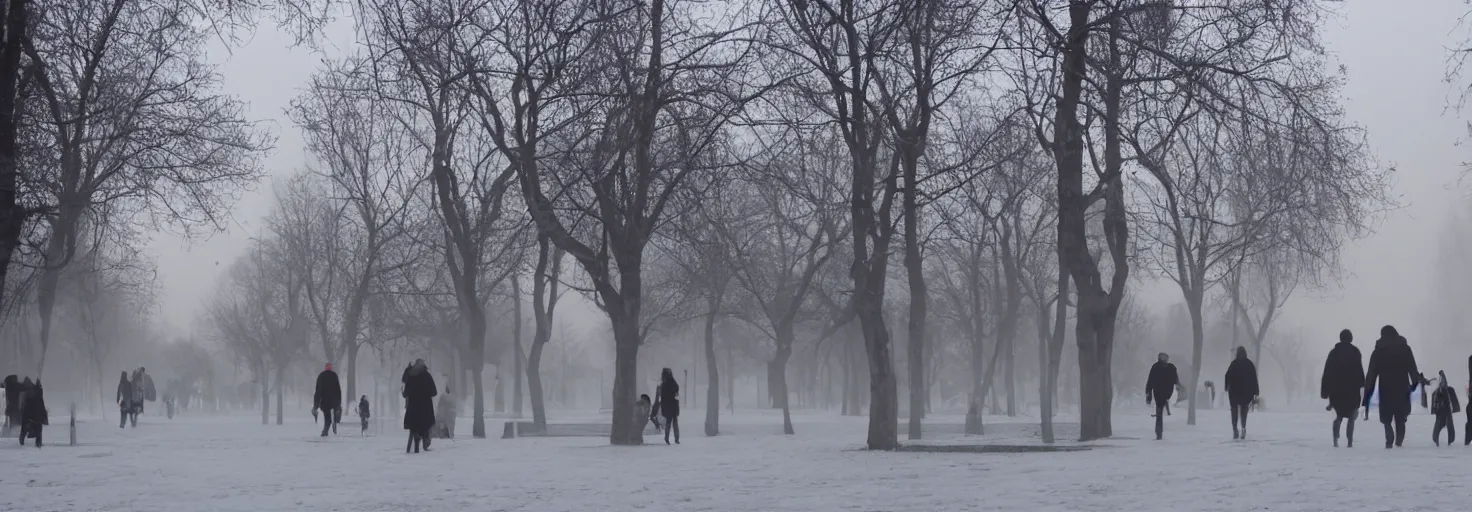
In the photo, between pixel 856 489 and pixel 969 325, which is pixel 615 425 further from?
pixel 969 325

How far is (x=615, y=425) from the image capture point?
2930cm

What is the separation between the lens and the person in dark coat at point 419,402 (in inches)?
1125

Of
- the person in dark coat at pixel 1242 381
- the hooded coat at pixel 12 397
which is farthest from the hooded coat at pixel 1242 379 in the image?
the hooded coat at pixel 12 397

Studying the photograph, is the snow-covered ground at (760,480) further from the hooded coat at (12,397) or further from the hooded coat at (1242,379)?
the hooded coat at (12,397)

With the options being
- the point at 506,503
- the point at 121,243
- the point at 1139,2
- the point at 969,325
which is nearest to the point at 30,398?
the point at 121,243

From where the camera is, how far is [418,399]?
1138 inches

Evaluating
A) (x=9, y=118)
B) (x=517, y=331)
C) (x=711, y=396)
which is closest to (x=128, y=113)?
(x=9, y=118)

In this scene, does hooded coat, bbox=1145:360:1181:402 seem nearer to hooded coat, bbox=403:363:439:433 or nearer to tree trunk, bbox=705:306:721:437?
hooded coat, bbox=403:363:439:433

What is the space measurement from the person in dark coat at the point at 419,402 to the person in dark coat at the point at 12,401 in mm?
10360

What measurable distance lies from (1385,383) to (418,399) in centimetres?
1541

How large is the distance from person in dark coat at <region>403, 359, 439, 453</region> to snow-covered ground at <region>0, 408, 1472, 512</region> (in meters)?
0.94

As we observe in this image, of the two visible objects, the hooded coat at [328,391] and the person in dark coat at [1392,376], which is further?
the hooded coat at [328,391]

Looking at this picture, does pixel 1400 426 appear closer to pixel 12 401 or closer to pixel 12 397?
pixel 12 397

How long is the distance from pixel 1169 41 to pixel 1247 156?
2.22 meters
